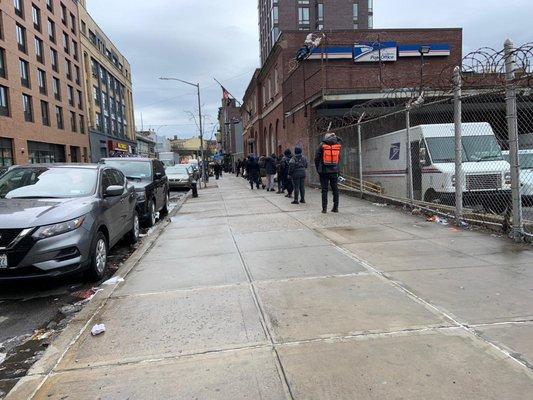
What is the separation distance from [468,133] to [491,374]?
9.39 meters

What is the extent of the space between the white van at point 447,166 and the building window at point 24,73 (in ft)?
119

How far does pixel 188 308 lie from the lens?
188 inches

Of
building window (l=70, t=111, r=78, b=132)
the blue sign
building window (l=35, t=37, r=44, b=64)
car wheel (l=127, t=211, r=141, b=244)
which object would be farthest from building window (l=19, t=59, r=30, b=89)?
car wheel (l=127, t=211, r=141, b=244)

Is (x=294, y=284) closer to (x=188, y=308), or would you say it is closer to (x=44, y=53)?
(x=188, y=308)

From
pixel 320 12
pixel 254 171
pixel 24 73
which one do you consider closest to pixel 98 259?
pixel 254 171

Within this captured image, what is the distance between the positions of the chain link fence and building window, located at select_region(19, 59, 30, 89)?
111ft

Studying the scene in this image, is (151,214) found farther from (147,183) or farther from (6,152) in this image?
(6,152)

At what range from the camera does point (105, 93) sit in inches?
2608

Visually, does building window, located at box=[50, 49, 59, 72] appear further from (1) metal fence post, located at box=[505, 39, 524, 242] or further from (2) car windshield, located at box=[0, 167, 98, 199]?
(1) metal fence post, located at box=[505, 39, 524, 242]

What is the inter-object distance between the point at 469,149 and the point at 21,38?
4065 centimetres

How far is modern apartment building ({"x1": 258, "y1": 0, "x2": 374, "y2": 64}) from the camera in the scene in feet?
208

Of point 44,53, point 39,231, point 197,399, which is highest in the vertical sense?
point 44,53

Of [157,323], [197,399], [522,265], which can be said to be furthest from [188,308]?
[522,265]

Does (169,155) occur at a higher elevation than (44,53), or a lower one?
lower
